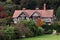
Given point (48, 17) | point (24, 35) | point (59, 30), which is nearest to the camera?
point (24, 35)

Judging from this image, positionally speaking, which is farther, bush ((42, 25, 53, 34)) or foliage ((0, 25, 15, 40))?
bush ((42, 25, 53, 34))

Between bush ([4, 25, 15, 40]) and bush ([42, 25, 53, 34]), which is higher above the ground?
bush ([4, 25, 15, 40])

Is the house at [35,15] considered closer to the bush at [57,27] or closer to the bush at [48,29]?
the bush at [57,27]

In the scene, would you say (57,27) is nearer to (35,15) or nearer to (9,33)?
(9,33)

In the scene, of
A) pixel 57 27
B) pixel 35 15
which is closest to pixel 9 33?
pixel 57 27

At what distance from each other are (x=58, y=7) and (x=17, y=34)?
28.3 meters

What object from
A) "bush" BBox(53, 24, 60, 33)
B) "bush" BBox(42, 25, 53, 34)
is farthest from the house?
"bush" BBox(42, 25, 53, 34)

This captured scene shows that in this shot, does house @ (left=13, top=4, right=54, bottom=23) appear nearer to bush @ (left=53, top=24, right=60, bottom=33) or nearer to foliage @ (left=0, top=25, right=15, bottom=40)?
bush @ (left=53, top=24, right=60, bottom=33)

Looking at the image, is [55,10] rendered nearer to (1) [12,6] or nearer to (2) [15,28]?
(1) [12,6]

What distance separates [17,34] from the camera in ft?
89.8

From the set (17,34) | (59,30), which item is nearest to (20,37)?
(17,34)

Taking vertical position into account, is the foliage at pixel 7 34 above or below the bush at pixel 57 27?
above

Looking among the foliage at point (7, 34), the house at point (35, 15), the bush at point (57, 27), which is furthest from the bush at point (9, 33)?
the house at point (35, 15)

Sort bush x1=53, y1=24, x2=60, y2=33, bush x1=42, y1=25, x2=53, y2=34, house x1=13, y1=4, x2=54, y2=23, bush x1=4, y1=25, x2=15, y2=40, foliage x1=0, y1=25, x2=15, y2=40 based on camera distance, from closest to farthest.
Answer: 1. foliage x1=0, y1=25, x2=15, y2=40
2. bush x1=4, y1=25, x2=15, y2=40
3. bush x1=42, y1=25, x2=53, y2=34
4. bush x1=53, y1=24, x2=60, y2=33
5. house x1=13, y1=4, x2=54, y2=23
